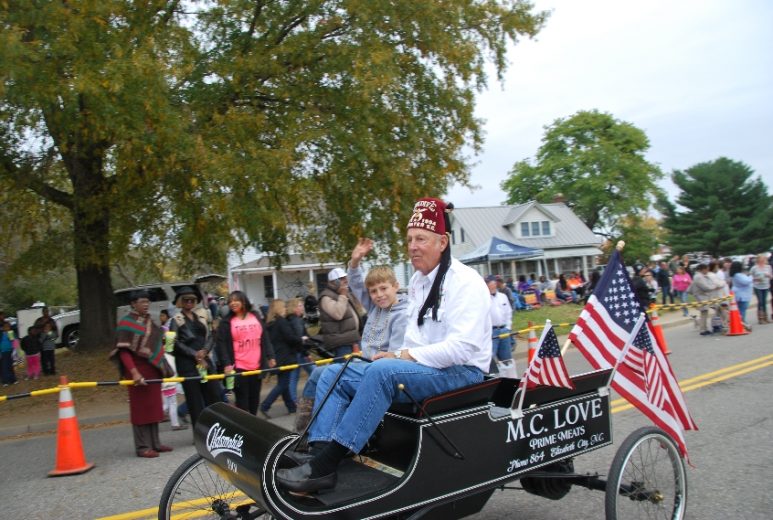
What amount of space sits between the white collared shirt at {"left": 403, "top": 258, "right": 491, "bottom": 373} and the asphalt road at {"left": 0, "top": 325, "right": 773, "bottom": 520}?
1.69 metres

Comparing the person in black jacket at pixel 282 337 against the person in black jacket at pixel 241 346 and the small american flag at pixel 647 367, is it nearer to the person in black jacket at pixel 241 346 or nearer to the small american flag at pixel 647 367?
the person in black jacket at pixel 241 346

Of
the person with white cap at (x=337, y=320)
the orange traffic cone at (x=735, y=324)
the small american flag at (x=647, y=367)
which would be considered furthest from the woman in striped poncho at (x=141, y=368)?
the orange traffic cone at (x=735, y=324)

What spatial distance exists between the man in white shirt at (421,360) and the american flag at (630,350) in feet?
2.73

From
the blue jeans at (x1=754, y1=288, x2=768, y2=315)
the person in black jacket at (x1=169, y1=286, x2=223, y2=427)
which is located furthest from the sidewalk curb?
the blue jeans at (x1=754, y1=288, x2=768, y2=315)

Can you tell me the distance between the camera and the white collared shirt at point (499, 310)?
11.3 metres

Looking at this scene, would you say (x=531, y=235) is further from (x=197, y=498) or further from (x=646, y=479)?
(x=197, y=498)

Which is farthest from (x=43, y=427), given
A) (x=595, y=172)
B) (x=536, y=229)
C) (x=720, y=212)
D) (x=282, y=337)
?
(x=720, y=212)

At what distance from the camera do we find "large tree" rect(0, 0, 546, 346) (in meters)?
10.0

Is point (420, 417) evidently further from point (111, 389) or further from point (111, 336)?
point (111, 336)

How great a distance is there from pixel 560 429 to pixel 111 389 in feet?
37.1

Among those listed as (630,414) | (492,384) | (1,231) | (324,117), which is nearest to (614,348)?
(492,384)

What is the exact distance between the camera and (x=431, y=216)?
4.02 meters

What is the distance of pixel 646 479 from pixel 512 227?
4516 cm

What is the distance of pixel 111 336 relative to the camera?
1661cm
